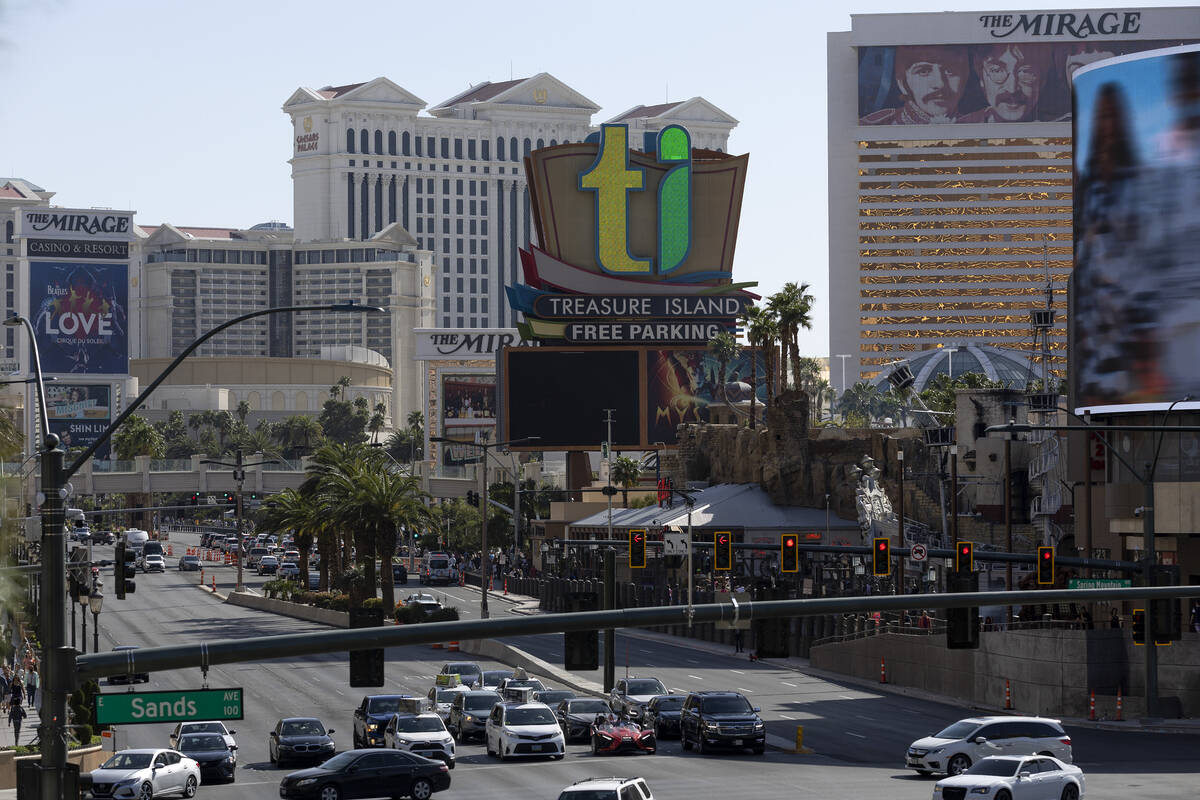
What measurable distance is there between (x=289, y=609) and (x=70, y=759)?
5656 centimetres

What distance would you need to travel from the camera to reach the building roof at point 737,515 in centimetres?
10606

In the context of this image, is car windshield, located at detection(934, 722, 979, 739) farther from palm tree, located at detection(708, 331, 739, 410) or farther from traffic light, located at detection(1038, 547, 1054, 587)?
palm tree, located at detection(708, 331, 739, 410)

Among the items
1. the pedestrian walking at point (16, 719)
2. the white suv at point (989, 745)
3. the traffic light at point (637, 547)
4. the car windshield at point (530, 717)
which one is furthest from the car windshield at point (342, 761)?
the traffic light at point (637, 547)

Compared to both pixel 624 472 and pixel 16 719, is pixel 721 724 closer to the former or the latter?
pixel 16 719

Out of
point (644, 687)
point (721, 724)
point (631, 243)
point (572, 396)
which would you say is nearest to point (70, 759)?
point (721, 724)

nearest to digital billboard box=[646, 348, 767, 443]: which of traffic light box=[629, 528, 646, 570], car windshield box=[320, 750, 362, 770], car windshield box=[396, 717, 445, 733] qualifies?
traffic light box=[629, 528, 646, 570]

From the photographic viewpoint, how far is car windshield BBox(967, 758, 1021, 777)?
36688 mm

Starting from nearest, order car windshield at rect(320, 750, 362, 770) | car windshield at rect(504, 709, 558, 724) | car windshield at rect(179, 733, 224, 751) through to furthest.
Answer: car windshield at rect(320, 750, 362, 770), car windshield at rect(179, 733, 224, 751), car windshield at rect(504, 709, 558, 724)

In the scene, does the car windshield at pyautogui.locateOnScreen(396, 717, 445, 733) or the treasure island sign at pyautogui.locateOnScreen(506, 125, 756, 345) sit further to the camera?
the treasure island sign at pyautogui.locateOnScreen(506, 125, 756, 345)

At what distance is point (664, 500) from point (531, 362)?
20.5 metres

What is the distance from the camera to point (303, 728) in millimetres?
46344

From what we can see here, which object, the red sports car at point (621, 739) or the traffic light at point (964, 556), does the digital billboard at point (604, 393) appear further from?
the traffic light at point (964, 556)

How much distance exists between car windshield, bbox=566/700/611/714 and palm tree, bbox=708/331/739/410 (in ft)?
306

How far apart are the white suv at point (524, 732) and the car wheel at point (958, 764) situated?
34.0ft
